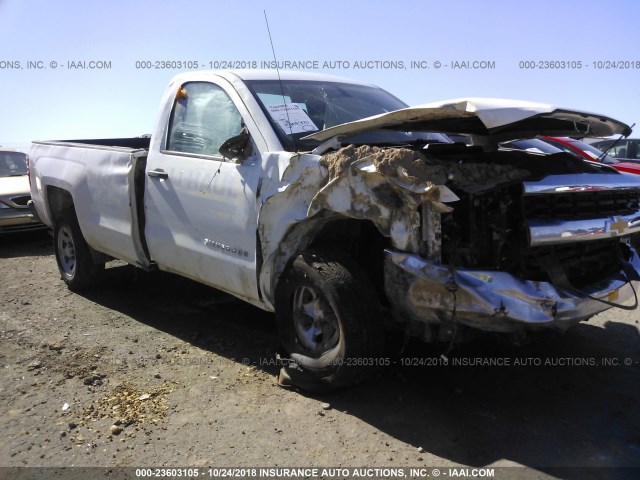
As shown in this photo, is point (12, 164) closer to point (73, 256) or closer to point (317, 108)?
point (73, 256)

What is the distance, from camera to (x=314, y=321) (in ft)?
12.1

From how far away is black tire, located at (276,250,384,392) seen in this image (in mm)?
3369

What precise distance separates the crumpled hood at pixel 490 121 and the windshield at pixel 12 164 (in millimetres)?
8008

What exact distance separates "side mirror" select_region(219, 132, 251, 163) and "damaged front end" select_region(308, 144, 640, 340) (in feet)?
2.38

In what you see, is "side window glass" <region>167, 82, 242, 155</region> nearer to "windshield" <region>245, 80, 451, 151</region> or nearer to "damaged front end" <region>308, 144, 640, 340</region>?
"windshield" <region>245, 80, 451, 151</region>

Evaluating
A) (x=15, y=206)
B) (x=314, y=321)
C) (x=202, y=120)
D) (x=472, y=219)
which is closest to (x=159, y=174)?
(x=202, y=120)

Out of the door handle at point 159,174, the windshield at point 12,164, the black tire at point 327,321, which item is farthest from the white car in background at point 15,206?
the black tire at point 327,321

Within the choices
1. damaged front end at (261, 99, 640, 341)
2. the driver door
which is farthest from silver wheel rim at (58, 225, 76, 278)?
damaged front end at (261, 99, 640, 341)

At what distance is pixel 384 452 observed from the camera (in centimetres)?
307

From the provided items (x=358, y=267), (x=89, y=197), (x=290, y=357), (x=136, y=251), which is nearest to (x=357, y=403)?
(x=290, y=357)

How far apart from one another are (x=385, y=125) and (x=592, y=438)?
79.7 inches

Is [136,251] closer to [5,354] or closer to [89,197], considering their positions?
[89,197]

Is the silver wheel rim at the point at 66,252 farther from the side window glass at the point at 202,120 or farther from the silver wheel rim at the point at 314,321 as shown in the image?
the silver wheel rim at the point at 314,321

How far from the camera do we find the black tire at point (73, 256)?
237 inches
